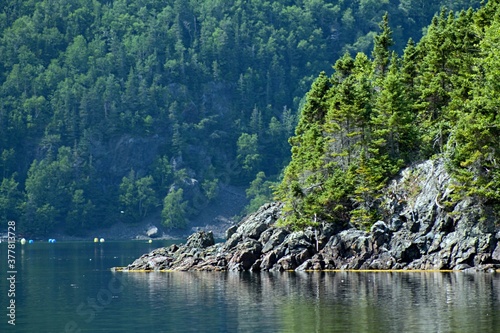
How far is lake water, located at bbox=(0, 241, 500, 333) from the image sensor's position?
6525 centimetres

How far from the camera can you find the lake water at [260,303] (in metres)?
65.2

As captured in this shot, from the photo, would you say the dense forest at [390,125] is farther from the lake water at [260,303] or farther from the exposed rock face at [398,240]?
the lake water at [260,303]

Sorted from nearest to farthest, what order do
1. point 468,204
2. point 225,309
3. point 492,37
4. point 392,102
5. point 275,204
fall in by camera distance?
point 225,309 → point 468,204 → point 492,37 → point 392,102 → point 275,204

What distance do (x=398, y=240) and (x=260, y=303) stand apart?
28.7 meters

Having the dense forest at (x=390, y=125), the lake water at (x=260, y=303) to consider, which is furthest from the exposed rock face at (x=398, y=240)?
the lake water at (x=260, y=303)

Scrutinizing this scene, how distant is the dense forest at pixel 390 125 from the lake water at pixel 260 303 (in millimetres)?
12780

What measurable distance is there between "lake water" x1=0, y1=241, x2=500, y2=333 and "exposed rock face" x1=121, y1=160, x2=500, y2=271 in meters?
4.29

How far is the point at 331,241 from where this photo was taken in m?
108

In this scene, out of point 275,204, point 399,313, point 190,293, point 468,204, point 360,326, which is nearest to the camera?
point 360,326

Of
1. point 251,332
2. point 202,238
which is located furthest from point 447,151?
point 251,332

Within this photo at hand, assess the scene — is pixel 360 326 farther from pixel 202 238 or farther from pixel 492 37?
pixel 202 238

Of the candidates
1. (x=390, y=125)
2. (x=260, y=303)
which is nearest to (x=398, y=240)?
(x=390, y=125)

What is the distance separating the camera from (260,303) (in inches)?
3076

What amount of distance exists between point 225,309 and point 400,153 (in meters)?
45.3
